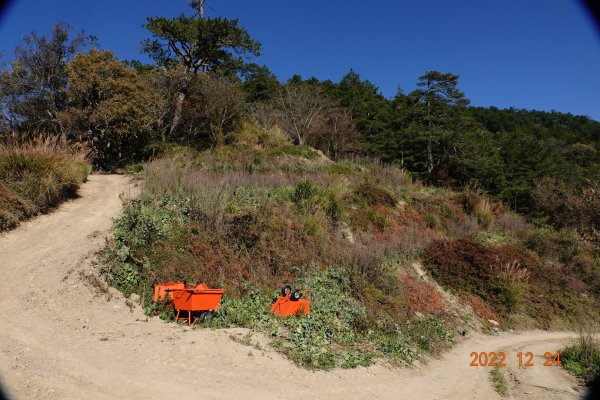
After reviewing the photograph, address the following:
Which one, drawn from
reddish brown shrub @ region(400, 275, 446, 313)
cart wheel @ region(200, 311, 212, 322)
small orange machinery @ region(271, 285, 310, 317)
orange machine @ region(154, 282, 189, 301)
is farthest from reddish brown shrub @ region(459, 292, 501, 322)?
orange machine @ region(154, 282, 189, 301)

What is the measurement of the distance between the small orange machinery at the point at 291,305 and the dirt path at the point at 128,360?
3.74ft

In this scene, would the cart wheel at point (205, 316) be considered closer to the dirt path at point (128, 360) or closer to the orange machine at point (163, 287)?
the dirt path at point (128, 360)

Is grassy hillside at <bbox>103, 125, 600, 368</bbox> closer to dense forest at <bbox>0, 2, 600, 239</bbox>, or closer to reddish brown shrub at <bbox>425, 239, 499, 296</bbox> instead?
reddish brown shrub at <bbox>425, 239, 499, 296</bbox>

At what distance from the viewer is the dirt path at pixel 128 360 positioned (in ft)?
15.5

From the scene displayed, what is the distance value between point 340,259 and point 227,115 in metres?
13.2

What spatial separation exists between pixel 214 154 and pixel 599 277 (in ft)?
53.5

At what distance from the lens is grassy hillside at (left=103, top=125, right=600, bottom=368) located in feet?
26.2

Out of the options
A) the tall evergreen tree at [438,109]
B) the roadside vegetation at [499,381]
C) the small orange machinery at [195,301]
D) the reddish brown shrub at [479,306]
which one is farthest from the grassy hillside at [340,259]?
the tall evergreen tree at [438,109]

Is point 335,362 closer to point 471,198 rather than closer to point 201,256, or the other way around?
point 201,256

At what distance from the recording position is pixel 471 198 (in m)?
19.6

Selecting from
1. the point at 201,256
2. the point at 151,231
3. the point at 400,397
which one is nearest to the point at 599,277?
the point at 400,397

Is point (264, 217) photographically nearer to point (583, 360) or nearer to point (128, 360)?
point (128, 360)

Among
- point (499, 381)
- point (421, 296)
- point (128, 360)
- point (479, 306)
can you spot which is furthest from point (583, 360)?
point (128, 360)

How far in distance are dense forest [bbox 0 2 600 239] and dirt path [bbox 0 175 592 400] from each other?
7.95m
